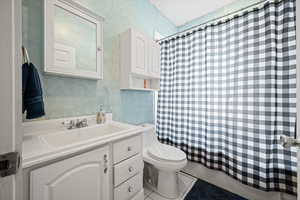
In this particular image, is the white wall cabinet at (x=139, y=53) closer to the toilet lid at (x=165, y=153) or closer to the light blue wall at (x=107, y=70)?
the light blue wall at (x=107, y=70)

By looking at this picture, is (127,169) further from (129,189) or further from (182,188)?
(182,188)

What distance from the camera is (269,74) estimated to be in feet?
3.94

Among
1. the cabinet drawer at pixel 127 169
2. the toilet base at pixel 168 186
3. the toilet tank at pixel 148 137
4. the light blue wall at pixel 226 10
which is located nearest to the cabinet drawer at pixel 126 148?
the cabinet drawer at pixel 127 169

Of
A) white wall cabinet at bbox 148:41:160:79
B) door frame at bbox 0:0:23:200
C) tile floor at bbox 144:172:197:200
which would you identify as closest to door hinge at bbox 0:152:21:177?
door frame at bbox 0:0:23:200

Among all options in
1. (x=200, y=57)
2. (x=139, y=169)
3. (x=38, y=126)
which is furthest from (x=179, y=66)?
(x=38, y=126)

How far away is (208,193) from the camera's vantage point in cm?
→ 146

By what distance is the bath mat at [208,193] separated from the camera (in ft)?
4.58

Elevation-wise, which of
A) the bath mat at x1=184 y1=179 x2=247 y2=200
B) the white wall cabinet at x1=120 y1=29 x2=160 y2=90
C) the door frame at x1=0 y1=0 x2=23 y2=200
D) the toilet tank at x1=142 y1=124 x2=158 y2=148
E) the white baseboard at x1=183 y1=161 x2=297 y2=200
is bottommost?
the bath mat at x1=184 y1=179 x2=247 y2=200

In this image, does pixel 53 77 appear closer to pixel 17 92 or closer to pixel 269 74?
pixel 17 92

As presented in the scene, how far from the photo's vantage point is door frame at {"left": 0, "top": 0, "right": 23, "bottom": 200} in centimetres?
34

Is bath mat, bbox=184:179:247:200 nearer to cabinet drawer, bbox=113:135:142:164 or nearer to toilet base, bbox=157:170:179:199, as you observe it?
toilet base, bbox=157:170:179:199

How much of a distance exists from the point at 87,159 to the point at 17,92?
598 millimetres

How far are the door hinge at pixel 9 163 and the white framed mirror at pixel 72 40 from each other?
876 millimetres

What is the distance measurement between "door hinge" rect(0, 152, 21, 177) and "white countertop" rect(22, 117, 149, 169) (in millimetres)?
307
